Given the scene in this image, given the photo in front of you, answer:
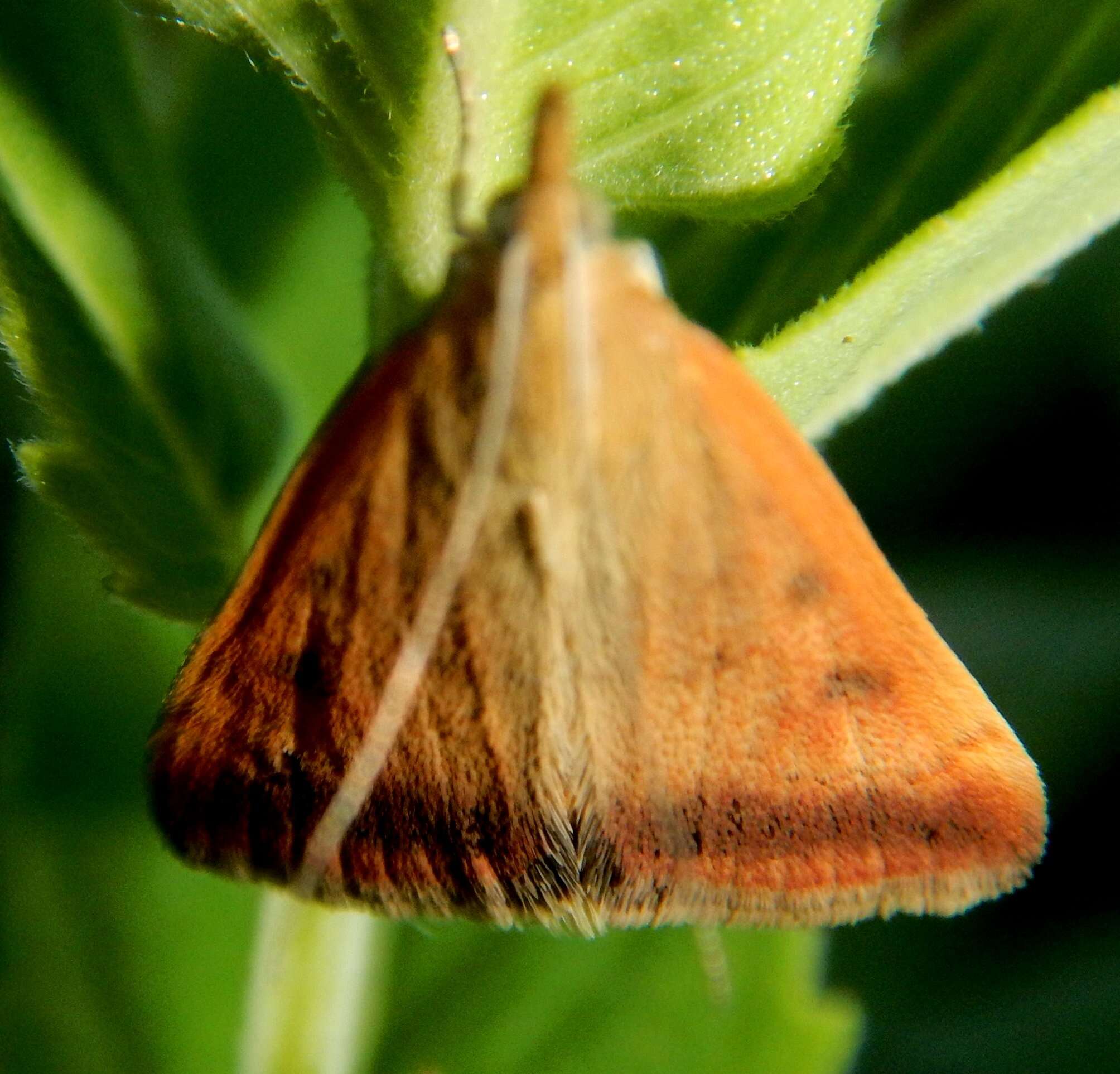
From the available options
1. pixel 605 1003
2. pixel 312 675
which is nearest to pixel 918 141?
pixel 312 675

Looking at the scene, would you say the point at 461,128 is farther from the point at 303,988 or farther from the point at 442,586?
the point at 303,988

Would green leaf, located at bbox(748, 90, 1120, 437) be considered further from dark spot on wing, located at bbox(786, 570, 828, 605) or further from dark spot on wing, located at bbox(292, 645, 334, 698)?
dark spot on wing, located at bbox(292, 645, 334, 698)

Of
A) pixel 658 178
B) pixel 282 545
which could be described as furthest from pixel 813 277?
pixel 282 545

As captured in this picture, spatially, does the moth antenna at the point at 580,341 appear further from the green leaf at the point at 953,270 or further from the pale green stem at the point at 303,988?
the pale green stem at the point at 303,988

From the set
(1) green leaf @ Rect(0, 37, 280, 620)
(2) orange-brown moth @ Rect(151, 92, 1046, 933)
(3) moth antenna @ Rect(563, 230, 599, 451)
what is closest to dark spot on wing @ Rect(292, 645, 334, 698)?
(2) orange-brown moth @ Rect(151, 92, 1046, 933)

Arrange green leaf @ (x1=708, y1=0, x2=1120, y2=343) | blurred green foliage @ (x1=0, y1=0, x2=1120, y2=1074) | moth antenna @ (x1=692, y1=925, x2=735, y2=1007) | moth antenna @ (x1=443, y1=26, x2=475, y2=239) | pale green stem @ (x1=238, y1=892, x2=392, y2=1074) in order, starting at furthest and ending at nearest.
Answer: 1. moth antenna @ (x1=692, y1=925, x2=735, y2=1007)
2. pale green stem @ (x1=238, y1=892, x2=392, y2=1074)
3. blurred green foliage @ (x1=0, y1=0, x2=1120, y2=1074)
4. green leaf @ (x1=708, y1=0, x2=1120, y2=343)
5. moth antenna @ (x1=443, y1=26, x2=475, y2=239)

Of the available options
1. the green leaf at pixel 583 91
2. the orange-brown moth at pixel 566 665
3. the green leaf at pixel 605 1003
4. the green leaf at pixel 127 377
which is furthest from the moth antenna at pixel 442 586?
the green leaf at pixel 605 1003
